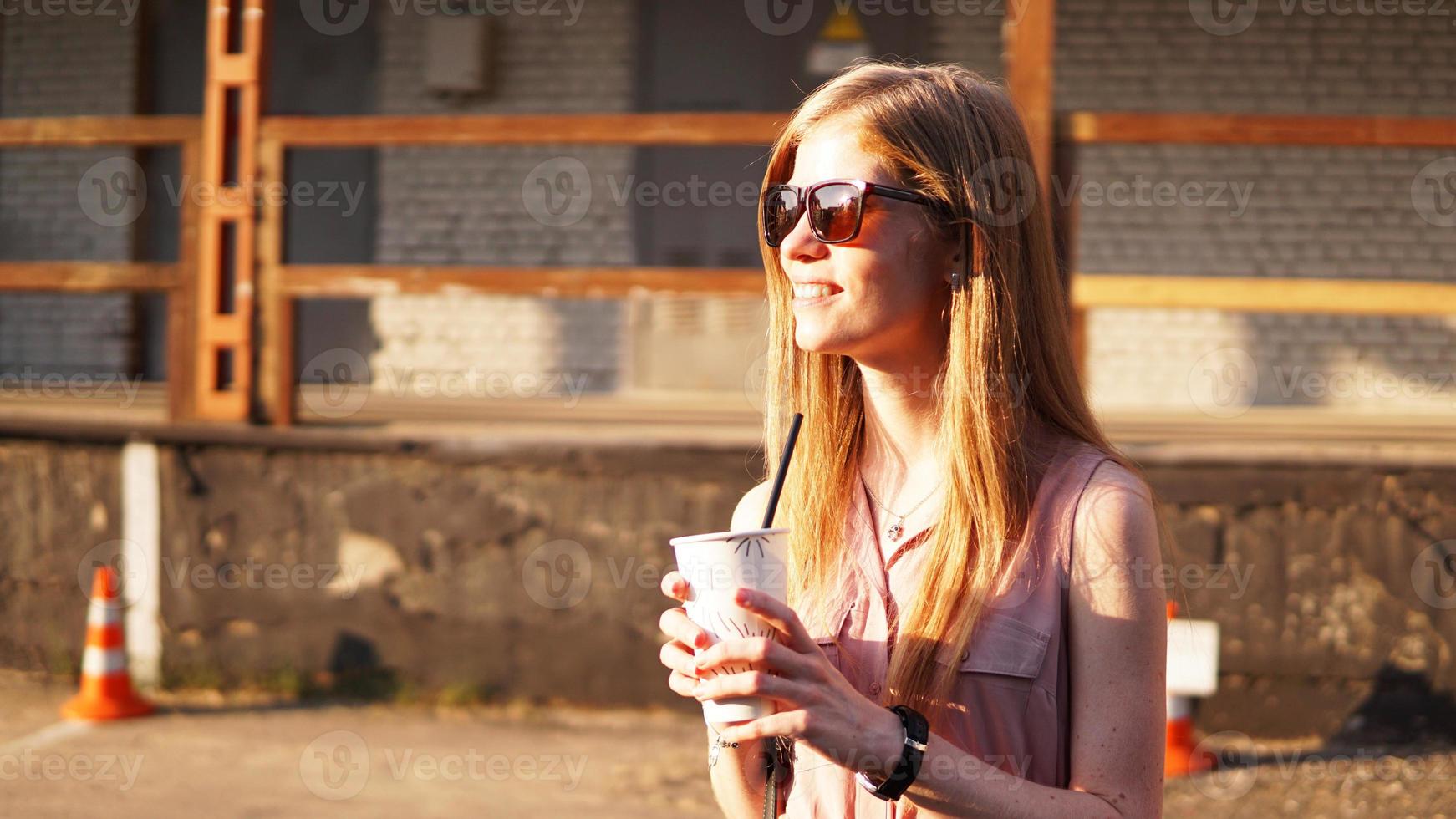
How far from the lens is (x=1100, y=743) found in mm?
1645

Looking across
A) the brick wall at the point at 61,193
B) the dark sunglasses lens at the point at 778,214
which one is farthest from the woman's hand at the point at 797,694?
the brick wall at the point at 61,193

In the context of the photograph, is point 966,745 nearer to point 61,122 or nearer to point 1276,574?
point 1276,574

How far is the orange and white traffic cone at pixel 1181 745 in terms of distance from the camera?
14.5 feet

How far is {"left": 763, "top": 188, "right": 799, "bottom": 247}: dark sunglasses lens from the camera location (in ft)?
6.23

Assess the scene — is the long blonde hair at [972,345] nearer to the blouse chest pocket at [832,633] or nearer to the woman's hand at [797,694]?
the blouse chest pocket at [832,633]

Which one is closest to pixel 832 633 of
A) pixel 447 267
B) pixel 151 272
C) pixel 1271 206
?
pixel 447 267

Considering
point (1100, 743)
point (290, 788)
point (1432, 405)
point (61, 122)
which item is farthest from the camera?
point (1432, 405)

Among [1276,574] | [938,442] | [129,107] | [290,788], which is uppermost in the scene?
[129,107]

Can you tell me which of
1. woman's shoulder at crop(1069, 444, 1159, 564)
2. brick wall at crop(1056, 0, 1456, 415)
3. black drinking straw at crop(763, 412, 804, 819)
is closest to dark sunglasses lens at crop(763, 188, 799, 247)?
black drinking straw at crop(763, 412, 804, 819)

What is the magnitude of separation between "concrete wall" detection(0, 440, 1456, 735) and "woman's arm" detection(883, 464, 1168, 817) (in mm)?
3053

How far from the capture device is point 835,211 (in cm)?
180

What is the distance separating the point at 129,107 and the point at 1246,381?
8603mm

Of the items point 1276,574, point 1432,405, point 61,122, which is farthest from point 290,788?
point 1432,405

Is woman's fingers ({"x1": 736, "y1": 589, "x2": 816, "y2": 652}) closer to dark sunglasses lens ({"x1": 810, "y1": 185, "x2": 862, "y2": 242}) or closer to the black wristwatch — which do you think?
the black wristwatch
